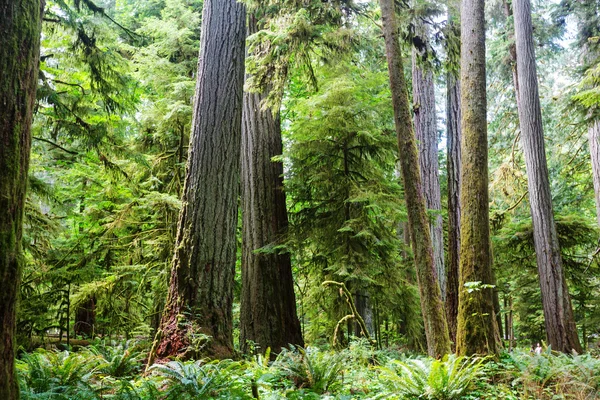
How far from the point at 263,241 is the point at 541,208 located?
635 cm

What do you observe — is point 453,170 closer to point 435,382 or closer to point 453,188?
point 453,188

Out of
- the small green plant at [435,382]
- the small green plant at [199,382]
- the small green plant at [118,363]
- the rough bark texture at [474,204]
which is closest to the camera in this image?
the small green plant at [199,382]

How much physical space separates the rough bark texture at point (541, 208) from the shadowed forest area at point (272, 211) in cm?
4

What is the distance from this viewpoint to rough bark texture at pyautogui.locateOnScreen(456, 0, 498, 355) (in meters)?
4.98

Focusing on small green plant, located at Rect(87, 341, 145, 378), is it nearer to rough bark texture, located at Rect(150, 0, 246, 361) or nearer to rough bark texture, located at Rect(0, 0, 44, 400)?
rough bark texture, located at Rect(150, 0, 246, 361)

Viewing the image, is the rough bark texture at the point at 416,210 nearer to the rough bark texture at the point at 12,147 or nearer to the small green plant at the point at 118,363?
the small green plant at the point at 118,363

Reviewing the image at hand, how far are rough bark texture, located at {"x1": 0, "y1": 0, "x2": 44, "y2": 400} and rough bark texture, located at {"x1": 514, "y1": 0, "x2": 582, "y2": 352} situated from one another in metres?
9.28

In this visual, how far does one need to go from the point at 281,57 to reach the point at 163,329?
4307 millimetres

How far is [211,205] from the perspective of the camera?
5.20m

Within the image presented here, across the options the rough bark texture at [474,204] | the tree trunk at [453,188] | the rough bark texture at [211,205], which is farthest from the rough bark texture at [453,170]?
the rough bark texture at [211,205]

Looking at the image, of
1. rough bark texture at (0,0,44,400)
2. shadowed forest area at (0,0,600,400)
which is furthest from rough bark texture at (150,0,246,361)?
rough bark texture at (0,0,44,400)

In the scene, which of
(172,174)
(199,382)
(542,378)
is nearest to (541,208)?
(542,378)

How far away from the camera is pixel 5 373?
8.25ft

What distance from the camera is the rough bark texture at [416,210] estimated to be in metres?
5.01
